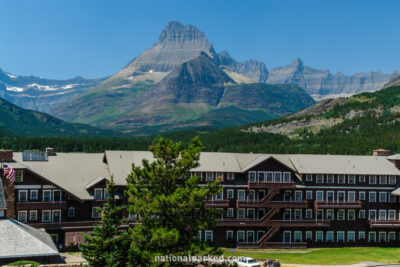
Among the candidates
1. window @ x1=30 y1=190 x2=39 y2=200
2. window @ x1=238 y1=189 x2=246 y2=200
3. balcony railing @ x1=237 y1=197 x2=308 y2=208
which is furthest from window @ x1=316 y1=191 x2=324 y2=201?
window @ x1=30 y1=190 x2=39 y2=200

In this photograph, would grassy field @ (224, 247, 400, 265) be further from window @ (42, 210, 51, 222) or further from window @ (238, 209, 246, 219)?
window @ (42, 210, 51, 222)

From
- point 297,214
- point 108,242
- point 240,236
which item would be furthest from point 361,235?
point 108,242

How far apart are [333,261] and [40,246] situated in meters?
41.3

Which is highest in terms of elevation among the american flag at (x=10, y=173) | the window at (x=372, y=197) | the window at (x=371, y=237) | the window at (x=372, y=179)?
the american flag at (x=10, y=173)

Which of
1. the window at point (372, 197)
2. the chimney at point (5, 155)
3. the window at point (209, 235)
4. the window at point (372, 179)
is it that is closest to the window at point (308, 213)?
the window at point (372, 197)

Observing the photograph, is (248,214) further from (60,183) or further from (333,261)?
(60,183)

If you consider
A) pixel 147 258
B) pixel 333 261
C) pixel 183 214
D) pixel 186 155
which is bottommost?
pixel 333 261

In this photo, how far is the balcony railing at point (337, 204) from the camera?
9275 cm

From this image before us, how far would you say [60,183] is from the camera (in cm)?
8269

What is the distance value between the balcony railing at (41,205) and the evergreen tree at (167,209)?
105ft

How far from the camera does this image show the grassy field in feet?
249

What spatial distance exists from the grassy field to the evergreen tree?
28.2 metres

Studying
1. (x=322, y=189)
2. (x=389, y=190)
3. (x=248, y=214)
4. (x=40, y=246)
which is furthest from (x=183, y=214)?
(x=389, y=190)

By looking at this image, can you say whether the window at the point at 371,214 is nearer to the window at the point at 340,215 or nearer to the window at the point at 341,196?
the window at the point at 340,215
